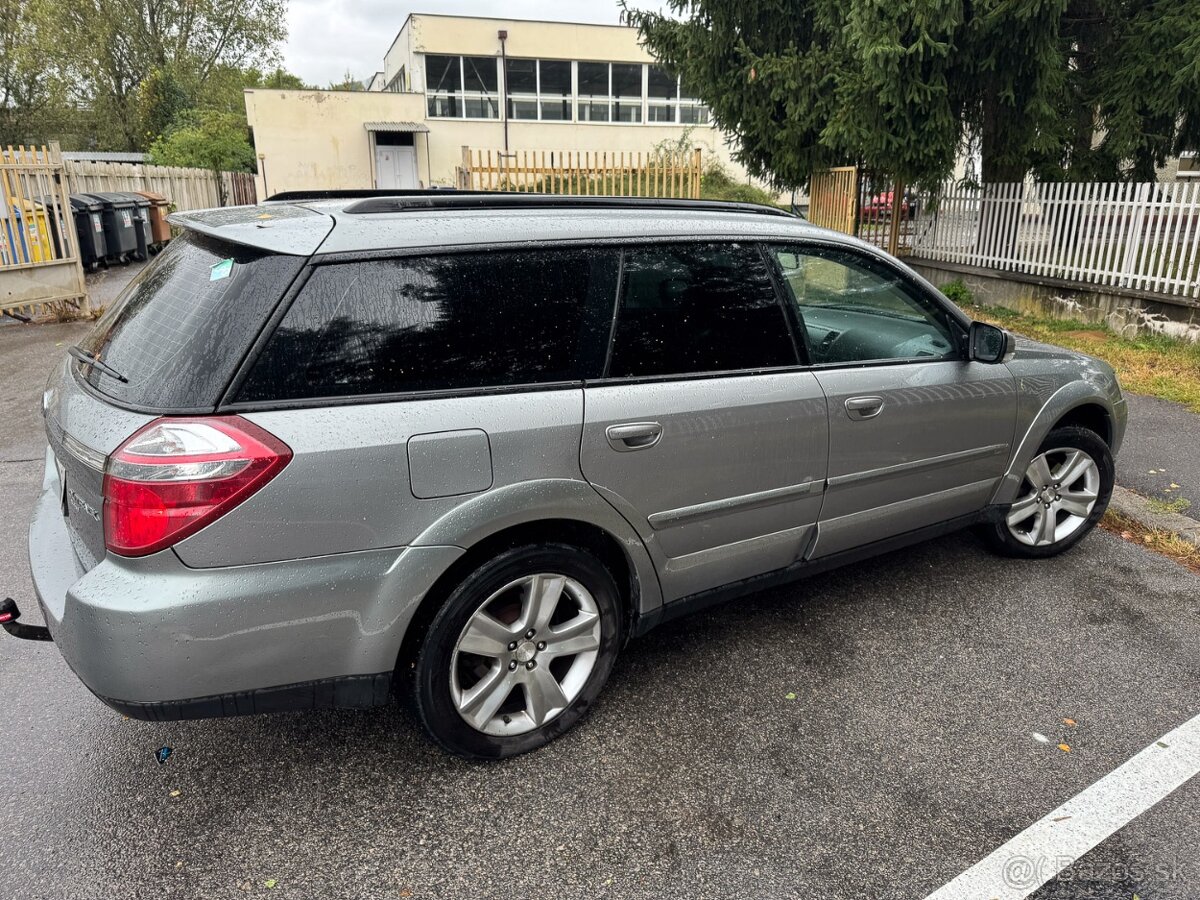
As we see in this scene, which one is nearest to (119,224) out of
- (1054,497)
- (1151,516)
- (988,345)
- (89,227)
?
(89,227)

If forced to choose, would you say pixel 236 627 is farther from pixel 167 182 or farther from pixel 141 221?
pixel 167 182

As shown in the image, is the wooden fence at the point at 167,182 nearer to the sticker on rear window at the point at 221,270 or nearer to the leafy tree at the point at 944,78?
the leafy tree at the point at 944,78

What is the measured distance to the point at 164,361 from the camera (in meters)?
2.25

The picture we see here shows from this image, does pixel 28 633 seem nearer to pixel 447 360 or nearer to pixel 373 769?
pixel 373 769

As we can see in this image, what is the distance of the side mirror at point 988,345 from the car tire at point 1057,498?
0.65 m

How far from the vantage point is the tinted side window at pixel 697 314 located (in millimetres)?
2719

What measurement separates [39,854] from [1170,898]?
2942 mm

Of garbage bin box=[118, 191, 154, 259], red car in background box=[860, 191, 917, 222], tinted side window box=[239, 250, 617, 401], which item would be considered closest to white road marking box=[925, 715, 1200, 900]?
tinted side window box=[239, 250, 617, 401]

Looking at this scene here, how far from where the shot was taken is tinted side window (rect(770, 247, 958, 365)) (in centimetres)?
321

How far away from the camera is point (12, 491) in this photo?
16.2ft

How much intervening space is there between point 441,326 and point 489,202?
0.58 meters

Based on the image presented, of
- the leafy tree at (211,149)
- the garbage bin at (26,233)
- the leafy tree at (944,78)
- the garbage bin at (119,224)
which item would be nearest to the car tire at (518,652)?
the leafy tree at (944,78)

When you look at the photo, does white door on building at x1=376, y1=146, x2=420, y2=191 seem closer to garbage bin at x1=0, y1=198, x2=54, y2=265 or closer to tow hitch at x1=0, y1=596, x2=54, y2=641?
garbage bin at x1=0, y1=198, x2=54, y2=265

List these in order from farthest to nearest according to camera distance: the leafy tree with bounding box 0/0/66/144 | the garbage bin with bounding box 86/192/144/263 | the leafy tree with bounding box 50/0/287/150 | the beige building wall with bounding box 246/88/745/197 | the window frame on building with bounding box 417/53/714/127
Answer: the leafy tree with bounding box 50/0/287/150 → the leafy tree with bounding box 0/0/66/144 → the window frame on building with bounding box 417/53/714/127 → the beige building wall with bounding box 246/88/745/197 → the garbage bin with bounding box 86/192/144/263
